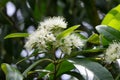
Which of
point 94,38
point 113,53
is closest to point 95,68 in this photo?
point 113,53

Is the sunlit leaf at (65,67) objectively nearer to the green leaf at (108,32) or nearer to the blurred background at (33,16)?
the green leaf at (108,32)

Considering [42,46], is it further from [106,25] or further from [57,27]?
[106,25]

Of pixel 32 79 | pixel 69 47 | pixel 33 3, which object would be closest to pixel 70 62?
pixel 69 47

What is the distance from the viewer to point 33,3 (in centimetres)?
225

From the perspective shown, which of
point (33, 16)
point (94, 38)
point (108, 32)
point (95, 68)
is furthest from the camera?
point (33, 16)

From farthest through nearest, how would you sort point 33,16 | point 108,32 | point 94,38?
point 33,16, point 94,38, point 108,32

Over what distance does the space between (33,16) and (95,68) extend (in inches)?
49.6

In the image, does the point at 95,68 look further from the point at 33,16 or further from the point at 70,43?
the point at 33,16

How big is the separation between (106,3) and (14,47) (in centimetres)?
70

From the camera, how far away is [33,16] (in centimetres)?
243

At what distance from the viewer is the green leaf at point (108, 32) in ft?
4.35

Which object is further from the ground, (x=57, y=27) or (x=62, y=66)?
(x=57, y=27)

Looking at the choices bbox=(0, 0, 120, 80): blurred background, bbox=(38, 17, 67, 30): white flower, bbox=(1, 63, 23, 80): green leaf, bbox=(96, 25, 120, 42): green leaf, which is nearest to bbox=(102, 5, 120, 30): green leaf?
bbox=(96, 25, 120, 42): green leaf

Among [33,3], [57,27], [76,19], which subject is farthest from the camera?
[76,19]
